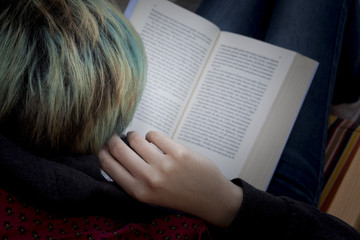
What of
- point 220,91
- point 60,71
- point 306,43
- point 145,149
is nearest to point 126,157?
point 145,149

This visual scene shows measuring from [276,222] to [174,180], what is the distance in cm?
18

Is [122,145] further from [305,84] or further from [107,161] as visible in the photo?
[305,84]

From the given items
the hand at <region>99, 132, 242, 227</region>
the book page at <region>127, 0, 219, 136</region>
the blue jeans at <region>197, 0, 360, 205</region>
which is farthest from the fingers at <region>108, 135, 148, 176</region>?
the blue jeans at <region>197, 0, 360, 205</region>

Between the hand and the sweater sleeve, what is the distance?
16 millimetres

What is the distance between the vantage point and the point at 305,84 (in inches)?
28.2

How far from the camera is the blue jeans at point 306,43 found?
767 millimetres

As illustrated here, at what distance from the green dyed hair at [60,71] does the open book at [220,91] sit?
243mm

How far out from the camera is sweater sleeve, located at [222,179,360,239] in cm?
54

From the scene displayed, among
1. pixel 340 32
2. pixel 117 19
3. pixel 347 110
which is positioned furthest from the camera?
pixel 347 110

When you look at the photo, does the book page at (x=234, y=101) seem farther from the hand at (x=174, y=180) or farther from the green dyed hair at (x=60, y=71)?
the green dyed hair at (x=60, y=71)

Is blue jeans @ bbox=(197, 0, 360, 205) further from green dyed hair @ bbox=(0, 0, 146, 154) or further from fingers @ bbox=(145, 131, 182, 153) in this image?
green dyed hair @ bbox=(0, 0, 146, 154)

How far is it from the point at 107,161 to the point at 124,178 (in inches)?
1.7

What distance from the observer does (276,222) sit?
0.55 meters

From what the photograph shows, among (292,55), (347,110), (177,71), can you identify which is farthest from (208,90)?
(347,110)
